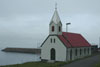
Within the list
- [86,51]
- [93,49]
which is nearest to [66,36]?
[86,51]

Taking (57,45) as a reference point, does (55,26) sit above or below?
above

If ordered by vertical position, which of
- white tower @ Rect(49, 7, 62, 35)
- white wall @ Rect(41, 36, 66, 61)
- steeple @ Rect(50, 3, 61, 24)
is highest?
steeple @ Rect(50, 3, 61, 24)

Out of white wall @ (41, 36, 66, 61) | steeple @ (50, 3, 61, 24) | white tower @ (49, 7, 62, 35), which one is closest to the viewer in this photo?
white wall @ (41, 36, 66, 61)

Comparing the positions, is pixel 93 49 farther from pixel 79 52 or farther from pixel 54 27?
Answer: pixel 54 27

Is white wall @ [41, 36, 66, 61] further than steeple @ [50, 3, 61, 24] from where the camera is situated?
No

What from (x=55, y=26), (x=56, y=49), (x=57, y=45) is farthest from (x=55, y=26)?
(x=56, y=49)

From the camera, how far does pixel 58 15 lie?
43.2 meters

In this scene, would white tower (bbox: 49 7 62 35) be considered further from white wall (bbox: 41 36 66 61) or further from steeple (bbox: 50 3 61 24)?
white wall (bbox: 41 36 66 61)

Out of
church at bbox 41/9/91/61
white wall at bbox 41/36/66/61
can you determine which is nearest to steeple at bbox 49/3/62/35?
church at bbox 41/9/91/61

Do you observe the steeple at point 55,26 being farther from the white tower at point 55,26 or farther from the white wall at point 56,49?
the white wall at point 56,49

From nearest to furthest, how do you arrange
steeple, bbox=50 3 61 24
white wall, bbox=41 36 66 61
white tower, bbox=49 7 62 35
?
1. white wall, bbox=41 36 66 61
2. white tower, bbox=49 7 62 35
3. steeple, bbox=50 3 61 24

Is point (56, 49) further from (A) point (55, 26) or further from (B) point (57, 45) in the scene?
(A) point (55, 26)

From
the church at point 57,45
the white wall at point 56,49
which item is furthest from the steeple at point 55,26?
the white wall at point 56,49

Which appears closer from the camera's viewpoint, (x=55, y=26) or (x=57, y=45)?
(x=57, y=45)
